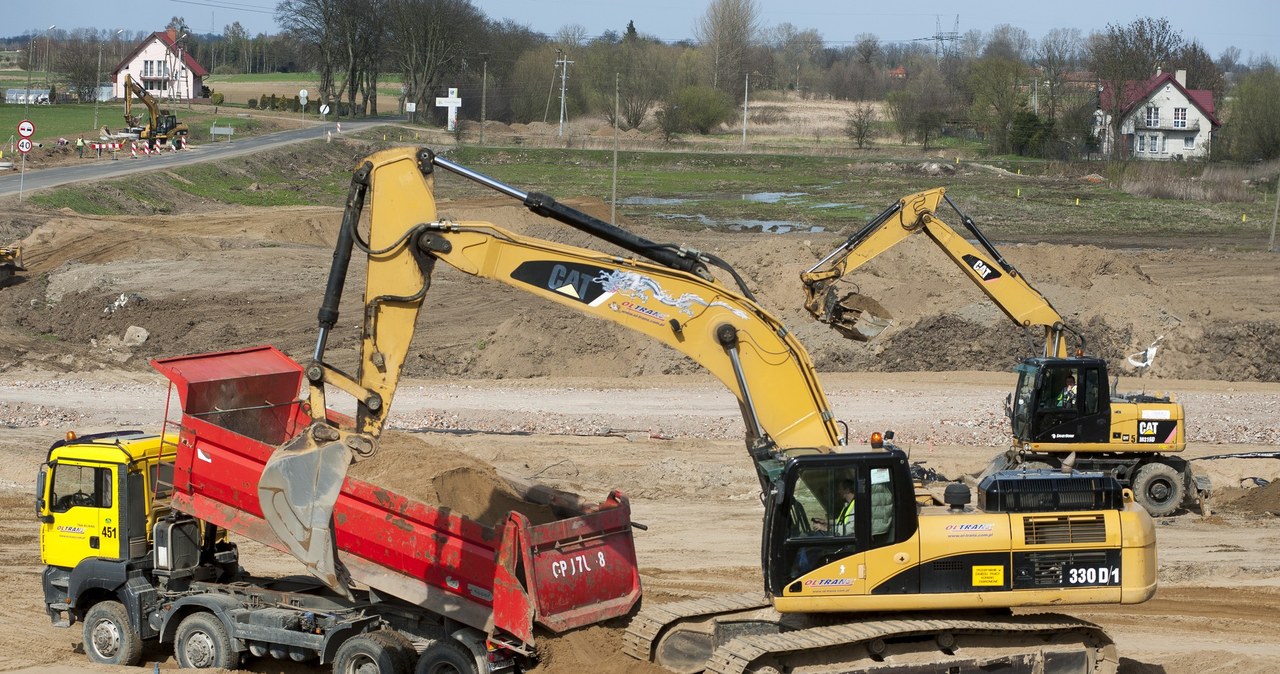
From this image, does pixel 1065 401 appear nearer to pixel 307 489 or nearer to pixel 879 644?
pixel 879 644

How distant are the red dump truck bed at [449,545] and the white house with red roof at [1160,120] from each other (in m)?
80.0

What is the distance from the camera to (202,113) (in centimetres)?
8500

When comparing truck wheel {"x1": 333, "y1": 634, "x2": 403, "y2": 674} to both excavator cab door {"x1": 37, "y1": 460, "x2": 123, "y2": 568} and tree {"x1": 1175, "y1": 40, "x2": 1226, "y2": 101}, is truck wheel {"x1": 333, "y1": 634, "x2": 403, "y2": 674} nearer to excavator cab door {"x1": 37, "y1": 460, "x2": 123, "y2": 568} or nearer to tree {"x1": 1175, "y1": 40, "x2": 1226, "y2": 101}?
excavator cab door {"x1": 37, "y1": 460, "x2": 123, "y2": 568}

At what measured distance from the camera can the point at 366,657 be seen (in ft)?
35.3

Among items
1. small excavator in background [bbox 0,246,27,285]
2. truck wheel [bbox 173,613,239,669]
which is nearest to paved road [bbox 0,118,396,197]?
small excavator in background [bbox 0,246,27,285]

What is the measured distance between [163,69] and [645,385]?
91565 millimetres

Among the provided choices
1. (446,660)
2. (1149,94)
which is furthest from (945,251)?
(1149,94)

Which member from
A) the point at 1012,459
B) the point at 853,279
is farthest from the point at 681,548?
the point at 853,279

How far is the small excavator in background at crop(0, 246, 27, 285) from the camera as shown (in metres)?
31.9

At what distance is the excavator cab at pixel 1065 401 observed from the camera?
57.2 feet

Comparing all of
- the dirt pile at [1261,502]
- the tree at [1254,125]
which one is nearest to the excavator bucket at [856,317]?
the dirt pile at [1261,502]

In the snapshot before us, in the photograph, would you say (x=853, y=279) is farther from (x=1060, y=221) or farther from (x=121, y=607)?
(x=1060, y=221)

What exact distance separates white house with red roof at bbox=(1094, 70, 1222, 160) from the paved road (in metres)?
50.9

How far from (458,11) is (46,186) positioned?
59.6m
